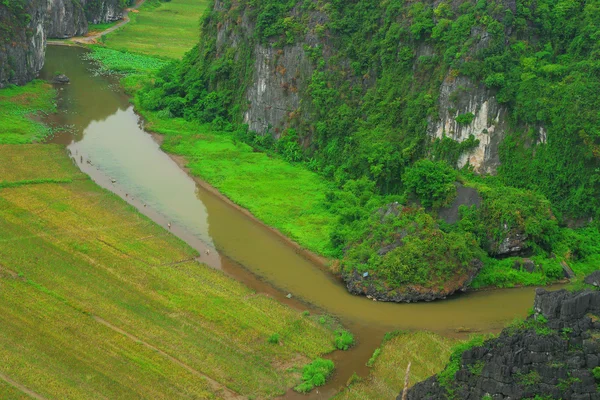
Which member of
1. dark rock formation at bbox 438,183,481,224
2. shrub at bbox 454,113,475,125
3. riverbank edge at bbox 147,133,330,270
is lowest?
riverbank edge at bbox 147,133,330,270

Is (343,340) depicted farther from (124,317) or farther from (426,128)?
(426,128)

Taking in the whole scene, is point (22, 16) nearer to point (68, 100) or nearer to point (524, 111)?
point (68, 100)

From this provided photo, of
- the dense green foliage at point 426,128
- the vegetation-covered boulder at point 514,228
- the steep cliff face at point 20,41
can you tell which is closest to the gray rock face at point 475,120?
the dense green foliage at point 426,128

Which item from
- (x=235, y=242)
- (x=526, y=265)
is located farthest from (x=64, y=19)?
(x=526, y=265)

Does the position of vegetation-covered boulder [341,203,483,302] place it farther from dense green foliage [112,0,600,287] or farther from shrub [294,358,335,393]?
shrub [294,358,335,393]

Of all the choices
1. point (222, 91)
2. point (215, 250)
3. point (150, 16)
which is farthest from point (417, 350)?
point (150, 16)

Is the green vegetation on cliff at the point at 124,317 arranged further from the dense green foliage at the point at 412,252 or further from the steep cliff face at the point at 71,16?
the steep cliff face at the point at 71,16

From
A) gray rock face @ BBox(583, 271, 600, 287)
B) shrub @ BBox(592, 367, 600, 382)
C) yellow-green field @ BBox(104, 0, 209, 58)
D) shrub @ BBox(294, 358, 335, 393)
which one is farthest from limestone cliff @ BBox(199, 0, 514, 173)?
shrub @ BBox(592, 367, 600, 382)

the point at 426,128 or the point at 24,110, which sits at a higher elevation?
the point at 426,128
